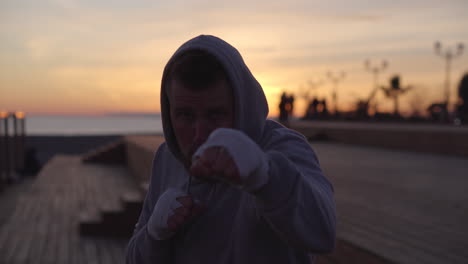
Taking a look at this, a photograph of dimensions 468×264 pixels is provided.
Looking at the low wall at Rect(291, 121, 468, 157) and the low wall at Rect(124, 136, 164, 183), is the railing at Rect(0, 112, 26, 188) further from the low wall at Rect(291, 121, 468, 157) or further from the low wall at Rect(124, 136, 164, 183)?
the low wall at Rect(291, 121, 468, 157)

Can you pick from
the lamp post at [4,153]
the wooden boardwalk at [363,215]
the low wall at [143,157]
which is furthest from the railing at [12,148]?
the low wall at [143,157]

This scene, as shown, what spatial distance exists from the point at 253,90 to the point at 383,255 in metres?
1.89

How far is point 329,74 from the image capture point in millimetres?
39531

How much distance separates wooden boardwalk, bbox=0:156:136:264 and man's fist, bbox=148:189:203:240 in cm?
532

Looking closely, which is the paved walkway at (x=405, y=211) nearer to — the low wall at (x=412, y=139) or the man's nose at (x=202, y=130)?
the man's nose at (x=202, y=130)

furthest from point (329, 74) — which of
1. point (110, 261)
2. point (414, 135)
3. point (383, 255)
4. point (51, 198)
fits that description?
point (383, 255)

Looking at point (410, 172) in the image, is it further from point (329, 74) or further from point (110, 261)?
point (329, 74)

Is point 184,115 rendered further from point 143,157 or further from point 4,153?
point 4,153

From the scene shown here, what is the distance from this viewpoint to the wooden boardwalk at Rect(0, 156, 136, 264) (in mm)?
6207

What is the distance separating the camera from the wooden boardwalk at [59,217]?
621 cm

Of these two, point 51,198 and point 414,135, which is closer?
point 51,198

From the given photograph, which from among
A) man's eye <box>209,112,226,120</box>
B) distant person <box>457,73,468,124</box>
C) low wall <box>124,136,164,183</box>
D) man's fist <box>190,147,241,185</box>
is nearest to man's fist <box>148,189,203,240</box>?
man's eye <box>209,112,226,120</box>

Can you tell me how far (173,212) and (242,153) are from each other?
351 millimetres

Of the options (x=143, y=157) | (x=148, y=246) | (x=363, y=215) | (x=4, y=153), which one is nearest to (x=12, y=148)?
(x=4, y=153)
